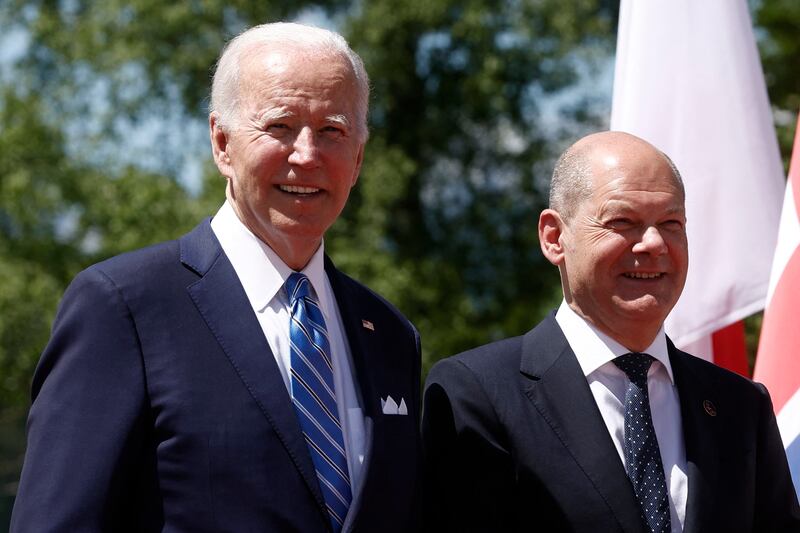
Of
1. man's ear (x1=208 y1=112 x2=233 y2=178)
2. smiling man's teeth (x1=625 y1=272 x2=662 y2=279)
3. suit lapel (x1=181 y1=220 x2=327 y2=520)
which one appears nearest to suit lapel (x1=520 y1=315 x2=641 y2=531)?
smiling man's teeth (x1=625 y1=272 x2=662 y2=279)

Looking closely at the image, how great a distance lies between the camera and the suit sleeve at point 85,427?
A: 2.78 meters

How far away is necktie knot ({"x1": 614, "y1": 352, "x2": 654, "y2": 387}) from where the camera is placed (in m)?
3.43

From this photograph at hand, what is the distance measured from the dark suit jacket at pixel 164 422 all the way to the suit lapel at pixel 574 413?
57cm

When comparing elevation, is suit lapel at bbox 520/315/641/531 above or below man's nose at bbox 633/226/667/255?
below

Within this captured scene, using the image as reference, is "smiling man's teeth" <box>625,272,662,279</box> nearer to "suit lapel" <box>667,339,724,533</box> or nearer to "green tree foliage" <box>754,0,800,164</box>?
"suit lapel" <box>667,339,724,533</box>

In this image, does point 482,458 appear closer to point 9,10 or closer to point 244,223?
point 244,223

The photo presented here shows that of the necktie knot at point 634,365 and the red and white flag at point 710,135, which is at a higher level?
the red and white flag at point 710,135

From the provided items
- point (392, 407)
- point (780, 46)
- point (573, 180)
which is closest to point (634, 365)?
point (573, 180)

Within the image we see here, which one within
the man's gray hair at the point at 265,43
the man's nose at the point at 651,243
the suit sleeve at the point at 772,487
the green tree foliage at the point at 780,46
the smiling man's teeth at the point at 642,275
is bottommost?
the suit sleeve at the point at 772,487

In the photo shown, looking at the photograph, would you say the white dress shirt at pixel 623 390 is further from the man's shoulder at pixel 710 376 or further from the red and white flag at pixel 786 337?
the red and white flag at pixel 786 337

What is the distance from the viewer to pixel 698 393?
353 centimetres

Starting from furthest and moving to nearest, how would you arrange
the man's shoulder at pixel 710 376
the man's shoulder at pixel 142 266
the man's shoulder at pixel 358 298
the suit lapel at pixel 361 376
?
1. the man's shoulder at pixel 710 376
2. the man's shoulder at pixel 358 298
3. the suit lapel at pixel 361 376
4. the man's shoulder at pixel 142 266

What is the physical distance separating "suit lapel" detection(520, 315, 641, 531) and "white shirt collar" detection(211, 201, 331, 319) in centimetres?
73

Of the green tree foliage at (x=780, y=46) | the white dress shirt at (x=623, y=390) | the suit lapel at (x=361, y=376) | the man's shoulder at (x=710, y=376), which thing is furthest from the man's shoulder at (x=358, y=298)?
the green tree foliage at (x=780, y=46)
